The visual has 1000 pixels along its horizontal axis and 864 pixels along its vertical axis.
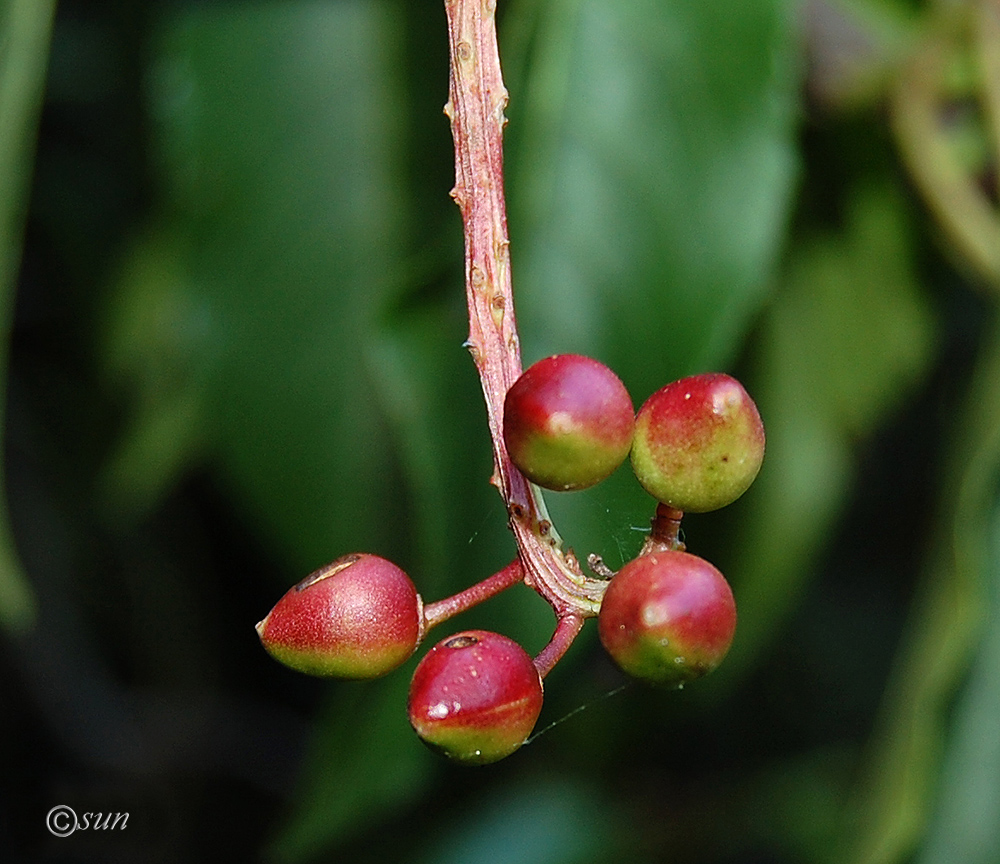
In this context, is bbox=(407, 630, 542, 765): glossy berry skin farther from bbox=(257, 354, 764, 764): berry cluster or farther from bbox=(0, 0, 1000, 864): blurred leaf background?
Result: bbox=(0, 0, 1000, 864): blurred leaf background

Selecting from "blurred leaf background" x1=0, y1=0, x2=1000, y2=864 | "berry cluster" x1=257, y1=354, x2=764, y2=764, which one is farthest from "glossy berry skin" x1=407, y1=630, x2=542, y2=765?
"blurred leaf background" x1=0, y1=0, x2=1000, y2=864

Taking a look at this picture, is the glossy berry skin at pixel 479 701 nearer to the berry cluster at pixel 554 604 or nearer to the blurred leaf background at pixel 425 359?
the berry cluster at pixel 554 604

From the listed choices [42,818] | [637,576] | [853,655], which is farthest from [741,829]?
[637,576]

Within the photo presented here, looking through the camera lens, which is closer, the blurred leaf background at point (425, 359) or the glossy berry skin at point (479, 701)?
the glossy berry skin at point (479, 701)

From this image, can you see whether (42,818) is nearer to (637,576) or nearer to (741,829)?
(741,829)

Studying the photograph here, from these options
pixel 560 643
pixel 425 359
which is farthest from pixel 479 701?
pixel 425 359

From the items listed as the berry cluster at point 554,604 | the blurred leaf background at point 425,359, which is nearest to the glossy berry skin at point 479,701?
the berry cluster at point 554,604

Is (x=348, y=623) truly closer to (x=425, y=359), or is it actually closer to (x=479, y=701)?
(x=479, y=701)
